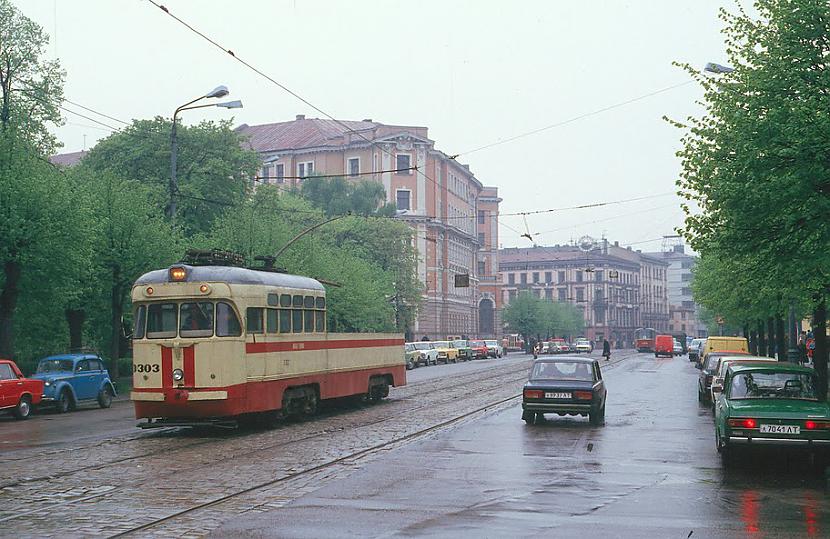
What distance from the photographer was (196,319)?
68.2 ft

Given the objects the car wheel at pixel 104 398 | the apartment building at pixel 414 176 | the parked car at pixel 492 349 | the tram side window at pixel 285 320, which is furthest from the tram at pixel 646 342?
the tram side window at pixel 285 320

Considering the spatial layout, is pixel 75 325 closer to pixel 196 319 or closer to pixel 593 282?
pixel 196 319

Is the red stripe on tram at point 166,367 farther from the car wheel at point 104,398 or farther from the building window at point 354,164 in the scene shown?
the building window at point 354,164

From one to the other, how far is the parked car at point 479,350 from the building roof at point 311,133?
24110mm

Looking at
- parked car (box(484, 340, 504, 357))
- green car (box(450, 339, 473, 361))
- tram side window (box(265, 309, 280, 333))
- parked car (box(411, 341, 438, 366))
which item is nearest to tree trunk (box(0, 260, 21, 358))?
tram side window (box(265, 309, 280, 333))

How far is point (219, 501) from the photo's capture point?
12078 millimetres

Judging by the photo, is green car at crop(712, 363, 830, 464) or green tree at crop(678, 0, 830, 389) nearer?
green car at crop(712, 363, 830, 464)

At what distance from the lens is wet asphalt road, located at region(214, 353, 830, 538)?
416 inches

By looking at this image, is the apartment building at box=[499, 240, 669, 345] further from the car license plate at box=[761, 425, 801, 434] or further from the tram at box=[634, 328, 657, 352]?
the car license plate at box=[761, 425, 801, 434]

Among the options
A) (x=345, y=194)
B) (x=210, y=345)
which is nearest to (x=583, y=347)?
(x=345, y=194)

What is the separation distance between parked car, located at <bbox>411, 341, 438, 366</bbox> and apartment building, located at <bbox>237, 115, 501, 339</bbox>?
25.6 metres

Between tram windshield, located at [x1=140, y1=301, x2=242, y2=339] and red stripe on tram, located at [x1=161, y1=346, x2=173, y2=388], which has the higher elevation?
tram windshield, located at [x1=140, y1=301, x2=242, y2=339]

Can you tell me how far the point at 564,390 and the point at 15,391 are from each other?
13560 mm

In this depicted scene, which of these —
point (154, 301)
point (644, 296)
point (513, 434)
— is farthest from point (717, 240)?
point (644, 296)
